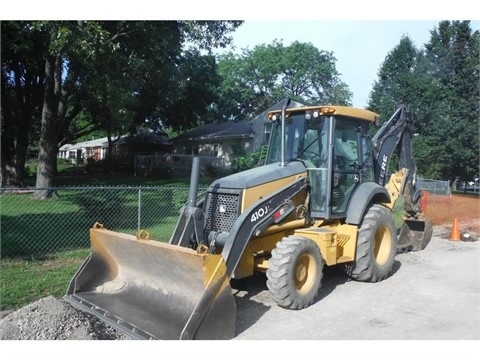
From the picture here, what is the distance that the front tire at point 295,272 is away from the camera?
552 centimetres

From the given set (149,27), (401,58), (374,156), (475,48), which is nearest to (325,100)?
(401,58)

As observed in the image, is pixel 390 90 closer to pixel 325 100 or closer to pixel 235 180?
pixel 325 100

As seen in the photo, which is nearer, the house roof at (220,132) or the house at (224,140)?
the house at (224,140)

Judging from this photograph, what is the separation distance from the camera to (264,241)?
247 inches

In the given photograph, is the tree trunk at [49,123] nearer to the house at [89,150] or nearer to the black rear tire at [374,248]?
the black rear tire at [374,248]

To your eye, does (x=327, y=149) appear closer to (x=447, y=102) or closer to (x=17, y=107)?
(x=17, y=107)

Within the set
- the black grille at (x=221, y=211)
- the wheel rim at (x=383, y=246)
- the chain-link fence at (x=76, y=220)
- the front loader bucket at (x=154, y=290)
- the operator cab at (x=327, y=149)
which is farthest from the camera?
the chain-link fence at (x=76, y=220)

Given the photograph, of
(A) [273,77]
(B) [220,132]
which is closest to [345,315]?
(B) [220,132]

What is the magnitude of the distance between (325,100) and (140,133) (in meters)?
23.3

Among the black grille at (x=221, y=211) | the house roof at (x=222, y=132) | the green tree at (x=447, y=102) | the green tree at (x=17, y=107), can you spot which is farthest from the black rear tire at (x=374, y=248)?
the house roof at (x=222, y=132)

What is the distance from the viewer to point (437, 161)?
1136 inches

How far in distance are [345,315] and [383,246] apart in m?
2.29

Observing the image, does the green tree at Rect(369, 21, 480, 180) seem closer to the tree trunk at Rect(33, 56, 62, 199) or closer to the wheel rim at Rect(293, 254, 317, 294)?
the tree trunk at Rect(33, 56, 62, 199)

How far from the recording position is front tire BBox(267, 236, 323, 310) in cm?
552
